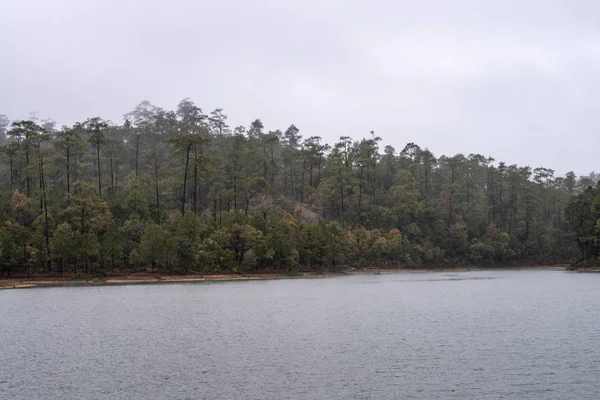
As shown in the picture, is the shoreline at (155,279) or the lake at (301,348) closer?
the lake at (301,348)

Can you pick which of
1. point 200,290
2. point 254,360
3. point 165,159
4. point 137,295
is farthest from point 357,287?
point 165,159

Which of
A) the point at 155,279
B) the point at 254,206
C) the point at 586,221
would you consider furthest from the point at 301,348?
the point at 586,221

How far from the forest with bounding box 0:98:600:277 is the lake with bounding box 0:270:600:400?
27.6m

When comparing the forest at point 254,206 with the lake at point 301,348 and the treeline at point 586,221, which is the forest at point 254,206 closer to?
the treeline at point 586,221

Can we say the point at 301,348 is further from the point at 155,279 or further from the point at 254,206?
the point at 254,206

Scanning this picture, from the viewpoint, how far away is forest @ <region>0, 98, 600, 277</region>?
8381cm

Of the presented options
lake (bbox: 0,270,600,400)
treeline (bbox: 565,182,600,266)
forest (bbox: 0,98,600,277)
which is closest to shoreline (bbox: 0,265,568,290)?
forest (bbox: 0,98,600,277)

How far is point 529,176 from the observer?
15138cm

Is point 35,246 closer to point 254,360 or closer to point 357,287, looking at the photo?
point 357,287

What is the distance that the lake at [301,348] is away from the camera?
24.0 metres

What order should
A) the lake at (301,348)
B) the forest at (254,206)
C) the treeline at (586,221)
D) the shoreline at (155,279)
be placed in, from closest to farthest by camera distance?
the lake at (301,348) → the shoreline at (155,279) → the forest at (254,206) → the treeline at (586,221)

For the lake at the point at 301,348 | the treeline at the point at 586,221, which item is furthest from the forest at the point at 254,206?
the lake at the point at 301,348

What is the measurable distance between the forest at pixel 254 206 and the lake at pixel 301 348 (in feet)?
90.6

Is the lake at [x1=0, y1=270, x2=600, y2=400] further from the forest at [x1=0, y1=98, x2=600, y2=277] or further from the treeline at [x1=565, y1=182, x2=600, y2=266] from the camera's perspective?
the treeline at [x1=565, y1=182, x2=600, y2=266]
